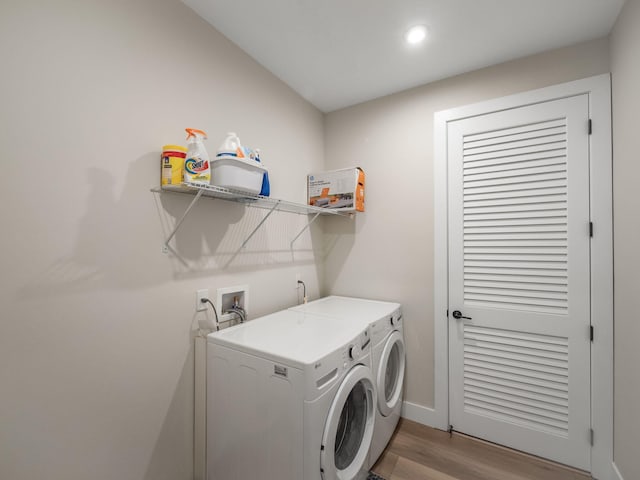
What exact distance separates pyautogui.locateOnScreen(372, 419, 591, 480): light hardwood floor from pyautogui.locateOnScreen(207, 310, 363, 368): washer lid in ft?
3.04

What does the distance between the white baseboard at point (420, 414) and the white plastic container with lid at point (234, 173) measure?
77.9 inches

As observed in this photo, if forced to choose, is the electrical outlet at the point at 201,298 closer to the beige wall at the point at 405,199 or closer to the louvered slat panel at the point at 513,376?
the beige wall at the point at 405,199

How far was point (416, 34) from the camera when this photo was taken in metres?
1.60

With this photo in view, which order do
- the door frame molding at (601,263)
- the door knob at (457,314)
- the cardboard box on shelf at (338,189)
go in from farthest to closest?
the cardboard box on shelf at (338,189) → the door knob at (457,314) → the door frame molding at (601,263)

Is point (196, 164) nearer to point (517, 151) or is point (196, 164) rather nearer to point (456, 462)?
point (517, 151)

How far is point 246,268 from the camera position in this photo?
5.78ft

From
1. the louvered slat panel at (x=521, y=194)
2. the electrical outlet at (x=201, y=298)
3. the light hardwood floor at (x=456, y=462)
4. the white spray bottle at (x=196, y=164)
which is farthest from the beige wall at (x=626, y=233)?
the electrical outlet at (x=201, y=298)

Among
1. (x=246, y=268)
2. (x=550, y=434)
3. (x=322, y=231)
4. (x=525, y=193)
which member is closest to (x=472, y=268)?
(x=525, y=193)

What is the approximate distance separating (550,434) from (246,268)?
213 centimetres

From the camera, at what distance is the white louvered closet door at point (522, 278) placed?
162 cm

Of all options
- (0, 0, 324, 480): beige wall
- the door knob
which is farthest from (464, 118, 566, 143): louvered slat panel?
(0, 0, 324, 480): beige wall

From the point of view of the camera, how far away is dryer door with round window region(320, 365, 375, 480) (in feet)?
3.93

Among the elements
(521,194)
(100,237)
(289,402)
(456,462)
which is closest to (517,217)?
(521,194)

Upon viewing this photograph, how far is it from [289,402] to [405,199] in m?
1.66
